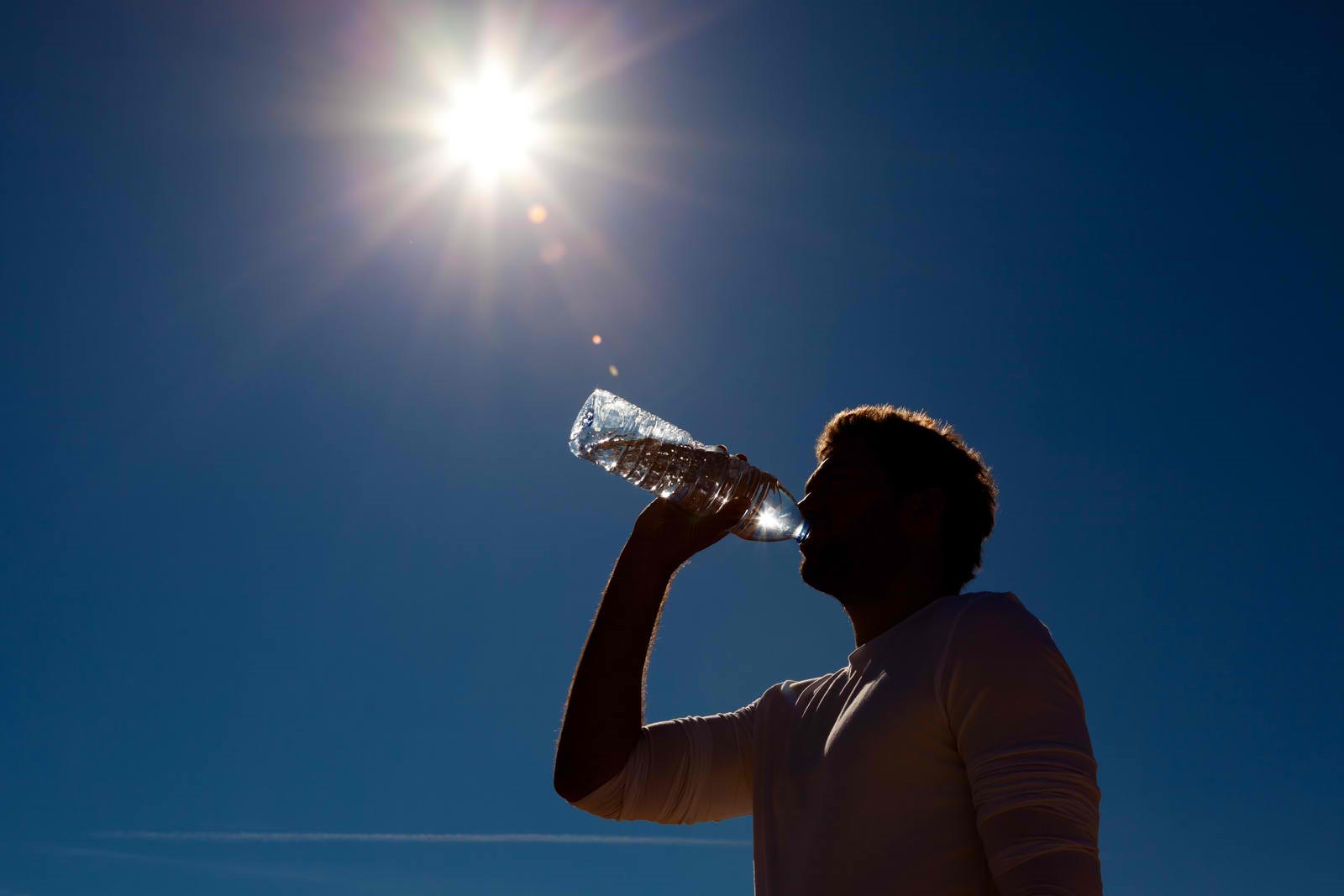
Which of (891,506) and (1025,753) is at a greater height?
(891,506)

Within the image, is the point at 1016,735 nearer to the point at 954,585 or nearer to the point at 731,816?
the point at 954,585

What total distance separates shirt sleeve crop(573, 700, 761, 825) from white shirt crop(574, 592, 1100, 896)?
1.07 feet

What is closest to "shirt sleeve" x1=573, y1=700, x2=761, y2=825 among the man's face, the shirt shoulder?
the man's face

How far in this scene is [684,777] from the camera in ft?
8.71

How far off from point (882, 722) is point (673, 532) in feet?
3.41

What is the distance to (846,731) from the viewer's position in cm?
207

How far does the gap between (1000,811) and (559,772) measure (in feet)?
4.43

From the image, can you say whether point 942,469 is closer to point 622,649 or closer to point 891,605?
point 891,605

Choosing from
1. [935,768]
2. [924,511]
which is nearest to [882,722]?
[935,768]

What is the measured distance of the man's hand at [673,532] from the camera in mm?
2848

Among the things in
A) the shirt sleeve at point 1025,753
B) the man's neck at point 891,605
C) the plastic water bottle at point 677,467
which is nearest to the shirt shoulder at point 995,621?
the shirt sleeve at point 1025,753

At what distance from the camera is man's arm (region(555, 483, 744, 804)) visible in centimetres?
260

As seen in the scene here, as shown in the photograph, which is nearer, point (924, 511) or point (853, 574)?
point (853, 574)

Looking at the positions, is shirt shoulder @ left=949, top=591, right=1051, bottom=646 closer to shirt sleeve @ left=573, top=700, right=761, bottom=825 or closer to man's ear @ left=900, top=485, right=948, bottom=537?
man's ear @ left=900, top=485, right=948, bottom=537
